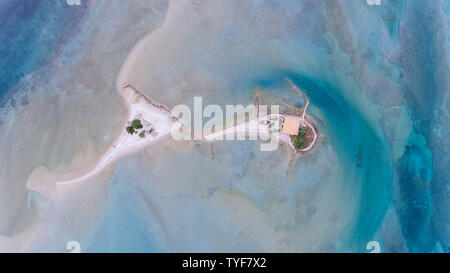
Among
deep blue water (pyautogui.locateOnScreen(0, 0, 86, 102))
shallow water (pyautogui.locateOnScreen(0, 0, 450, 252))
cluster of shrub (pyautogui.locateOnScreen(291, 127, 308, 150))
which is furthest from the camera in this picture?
deep blue water (pyautogui.locateOnScreen(0, 0, 86, 102))

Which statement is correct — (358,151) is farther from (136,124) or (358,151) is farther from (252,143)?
(136,124)

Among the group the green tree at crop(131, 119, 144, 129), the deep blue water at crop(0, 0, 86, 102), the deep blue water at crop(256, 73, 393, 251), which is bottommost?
the deep blue water at crop(256, 73, 393, 251)

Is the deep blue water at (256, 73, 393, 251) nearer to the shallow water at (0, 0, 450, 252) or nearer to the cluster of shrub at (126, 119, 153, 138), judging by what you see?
the shallow water at (0, 0, 450, 252)

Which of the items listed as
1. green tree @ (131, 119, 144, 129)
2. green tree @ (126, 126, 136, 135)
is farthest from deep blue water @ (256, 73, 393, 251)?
green tree @ (126, 126, 136, 135)

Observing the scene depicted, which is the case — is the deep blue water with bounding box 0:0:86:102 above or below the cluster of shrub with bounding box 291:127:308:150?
above

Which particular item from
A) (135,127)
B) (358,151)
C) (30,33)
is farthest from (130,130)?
(358,151)

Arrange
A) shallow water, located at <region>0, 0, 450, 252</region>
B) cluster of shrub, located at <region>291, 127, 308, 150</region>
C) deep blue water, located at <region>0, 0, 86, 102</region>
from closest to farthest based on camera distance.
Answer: cluster of shrub, located at <region>291, 127, 308, 150</region>, shallow water, located at <region>0, 0, 450, 252</region>, deep blue water, located at <region>0, 0, 86, 102</region>

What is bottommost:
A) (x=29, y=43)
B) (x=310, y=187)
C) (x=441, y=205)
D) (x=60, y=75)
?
(x=441, y=205)

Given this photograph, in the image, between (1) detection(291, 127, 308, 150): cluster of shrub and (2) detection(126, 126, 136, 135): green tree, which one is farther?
(2) detection(126, 126, 136, 135): green tree

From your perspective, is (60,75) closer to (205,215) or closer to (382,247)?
(205,215)
